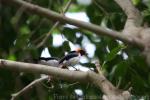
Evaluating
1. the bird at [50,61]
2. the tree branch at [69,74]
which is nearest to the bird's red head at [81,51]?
the bird at [50,61]

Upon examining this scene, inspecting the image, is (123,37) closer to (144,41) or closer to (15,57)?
(144,41)

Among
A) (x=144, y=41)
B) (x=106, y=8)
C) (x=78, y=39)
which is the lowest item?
(x=144, y=41)

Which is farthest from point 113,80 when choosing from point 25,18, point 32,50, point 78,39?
point 25,18

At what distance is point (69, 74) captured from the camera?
1.17m

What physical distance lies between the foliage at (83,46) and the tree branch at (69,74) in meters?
0.17

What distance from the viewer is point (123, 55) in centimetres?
201

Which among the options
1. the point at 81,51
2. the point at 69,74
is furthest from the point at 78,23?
the point at 81,51

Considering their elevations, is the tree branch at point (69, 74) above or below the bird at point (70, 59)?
below

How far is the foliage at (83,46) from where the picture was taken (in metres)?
1.65

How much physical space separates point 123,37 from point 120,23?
49.9 inches

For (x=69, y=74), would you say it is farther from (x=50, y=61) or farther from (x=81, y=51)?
(x=81, y=51)

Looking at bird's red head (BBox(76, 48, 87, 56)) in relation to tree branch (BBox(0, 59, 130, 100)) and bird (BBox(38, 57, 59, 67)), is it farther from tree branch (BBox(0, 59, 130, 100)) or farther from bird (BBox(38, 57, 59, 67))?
tree branch (BBox(0, 59, 130, 100))

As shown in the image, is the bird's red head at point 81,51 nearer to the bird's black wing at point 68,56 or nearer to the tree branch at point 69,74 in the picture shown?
the bird's black wing at point 68,56

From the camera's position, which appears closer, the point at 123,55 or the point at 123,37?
the point at 123,37
